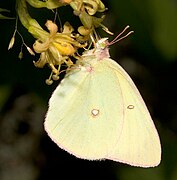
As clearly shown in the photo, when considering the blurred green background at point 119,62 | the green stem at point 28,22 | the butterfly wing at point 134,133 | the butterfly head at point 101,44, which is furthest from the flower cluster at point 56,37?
the blurred green background at point 119,62

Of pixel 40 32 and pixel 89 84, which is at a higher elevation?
pixel 40 32

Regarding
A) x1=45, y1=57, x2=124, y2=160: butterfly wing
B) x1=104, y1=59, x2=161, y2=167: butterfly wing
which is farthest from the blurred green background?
x1=104, y1=59, x2=161, y2=167: butterfly wing

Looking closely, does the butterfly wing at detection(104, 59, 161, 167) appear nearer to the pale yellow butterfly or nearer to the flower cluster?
the pale yellow butterfly

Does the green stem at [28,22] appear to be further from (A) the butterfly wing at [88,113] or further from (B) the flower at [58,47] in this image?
(A) the butterfly wing at [88,113]

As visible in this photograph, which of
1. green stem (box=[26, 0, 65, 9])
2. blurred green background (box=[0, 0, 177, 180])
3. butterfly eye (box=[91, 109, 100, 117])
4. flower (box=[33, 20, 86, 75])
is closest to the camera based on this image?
green stem (box=[26, 0, 65, 9])

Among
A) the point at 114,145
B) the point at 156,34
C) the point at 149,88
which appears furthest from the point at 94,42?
the point at 149,88

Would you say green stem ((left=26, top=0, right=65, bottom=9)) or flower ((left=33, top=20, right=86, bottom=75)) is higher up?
green stem ((left=26, top=0, right=65, bottom=9))

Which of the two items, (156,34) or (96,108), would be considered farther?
(156,34)

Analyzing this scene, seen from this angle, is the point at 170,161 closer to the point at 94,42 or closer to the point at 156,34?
the point at 156,34
